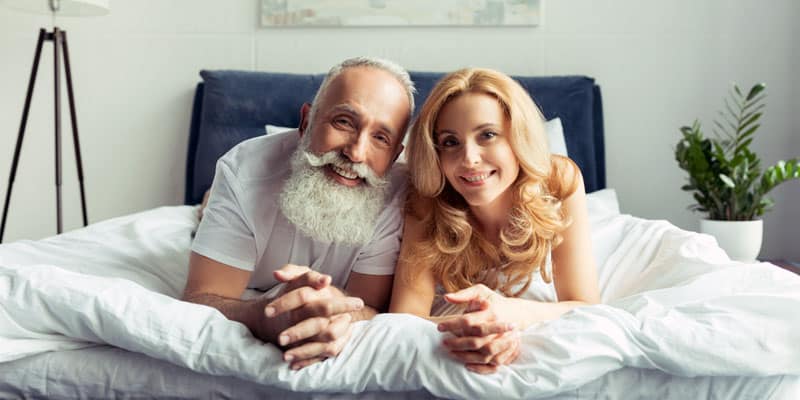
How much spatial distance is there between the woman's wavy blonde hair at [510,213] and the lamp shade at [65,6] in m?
1.91

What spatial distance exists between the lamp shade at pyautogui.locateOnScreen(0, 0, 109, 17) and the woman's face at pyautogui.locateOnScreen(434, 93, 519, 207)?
1.99 m

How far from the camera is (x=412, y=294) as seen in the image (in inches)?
65.6

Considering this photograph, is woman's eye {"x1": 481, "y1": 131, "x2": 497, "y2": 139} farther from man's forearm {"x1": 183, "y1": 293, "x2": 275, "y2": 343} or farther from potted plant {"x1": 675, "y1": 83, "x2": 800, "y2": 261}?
potted plant {"x1": 675, "y1": 83, "x2": 800, "y2": 261}

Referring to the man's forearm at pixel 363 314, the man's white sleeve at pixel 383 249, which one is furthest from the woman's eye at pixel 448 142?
the man's forearm at pixel 363 314

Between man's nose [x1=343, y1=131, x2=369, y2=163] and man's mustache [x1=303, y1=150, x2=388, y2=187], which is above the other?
man's nose [x1=343, y1=131, x2=369, y2=163]

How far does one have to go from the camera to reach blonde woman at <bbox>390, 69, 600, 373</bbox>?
1662 millimetres

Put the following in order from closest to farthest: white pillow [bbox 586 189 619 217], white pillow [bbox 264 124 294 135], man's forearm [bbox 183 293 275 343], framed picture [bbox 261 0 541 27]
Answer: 1. man's forearm [bbox 183 293 275 343]
2. white pillow [bbox 586 189 619 217]
3. white pillow [bbox 264 124 294 135]
4. framed picture [bbox 261 0 541 27]

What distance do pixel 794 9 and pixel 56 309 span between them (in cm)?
333

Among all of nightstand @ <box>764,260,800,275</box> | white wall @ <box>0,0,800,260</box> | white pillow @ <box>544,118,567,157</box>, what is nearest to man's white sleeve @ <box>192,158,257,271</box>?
white pillow @ <box>544,118,567,157</box>

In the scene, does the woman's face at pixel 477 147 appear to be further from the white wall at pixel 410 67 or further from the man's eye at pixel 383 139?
the white wall at pixel 410 67

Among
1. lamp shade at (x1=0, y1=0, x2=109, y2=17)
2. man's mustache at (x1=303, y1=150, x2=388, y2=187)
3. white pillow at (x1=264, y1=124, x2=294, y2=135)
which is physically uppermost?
lamp shade at (x1=0, y1=0, x2=109, y2=17)

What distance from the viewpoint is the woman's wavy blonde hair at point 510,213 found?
170 centimetres

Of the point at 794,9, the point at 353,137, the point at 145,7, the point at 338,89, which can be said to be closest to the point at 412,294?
the point at 353,137

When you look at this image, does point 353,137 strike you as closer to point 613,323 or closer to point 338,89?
point 338,89
